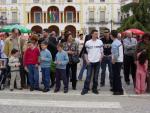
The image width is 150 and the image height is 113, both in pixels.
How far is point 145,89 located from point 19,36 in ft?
14.1

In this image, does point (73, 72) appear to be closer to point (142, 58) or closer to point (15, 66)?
point (15, 66)

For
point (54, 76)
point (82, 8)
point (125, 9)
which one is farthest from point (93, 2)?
point (54, 76)

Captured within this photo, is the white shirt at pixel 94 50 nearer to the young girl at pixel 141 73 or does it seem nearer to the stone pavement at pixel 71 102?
the stone pavement at pixel 71 102

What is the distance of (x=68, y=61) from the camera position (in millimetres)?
15070

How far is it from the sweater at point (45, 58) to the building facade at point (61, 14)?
225 feet

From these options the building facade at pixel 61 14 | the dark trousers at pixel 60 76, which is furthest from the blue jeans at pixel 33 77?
the building facade at pixel 61 14

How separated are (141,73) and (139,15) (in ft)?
87.1

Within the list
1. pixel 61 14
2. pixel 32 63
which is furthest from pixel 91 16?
pixel 32 63

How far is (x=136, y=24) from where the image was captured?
3972cm

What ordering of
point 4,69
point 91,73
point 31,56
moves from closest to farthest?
point 91,73 → point 31,56 → point 4,69

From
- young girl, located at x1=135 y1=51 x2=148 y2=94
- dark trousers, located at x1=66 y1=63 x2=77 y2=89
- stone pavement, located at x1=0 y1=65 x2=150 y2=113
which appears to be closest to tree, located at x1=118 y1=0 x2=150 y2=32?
dark trousers, located at x1=66 y1=63 x2=77 y2=89

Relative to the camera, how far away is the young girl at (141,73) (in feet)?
47.0

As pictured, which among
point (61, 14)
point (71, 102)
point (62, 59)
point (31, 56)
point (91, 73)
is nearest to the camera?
point (71, 102)

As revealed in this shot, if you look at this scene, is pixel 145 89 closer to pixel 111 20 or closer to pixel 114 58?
pixel 114 58
